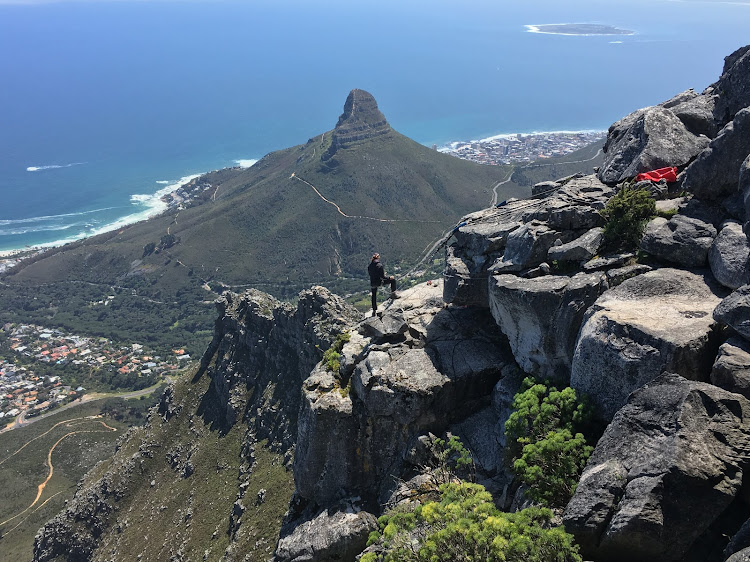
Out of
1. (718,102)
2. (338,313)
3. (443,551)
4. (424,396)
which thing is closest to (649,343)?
(443,551)

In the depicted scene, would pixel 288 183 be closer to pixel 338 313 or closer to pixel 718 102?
pixel 338 313

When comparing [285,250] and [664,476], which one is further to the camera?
[285,250]

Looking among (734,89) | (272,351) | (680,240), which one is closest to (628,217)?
(680,240)

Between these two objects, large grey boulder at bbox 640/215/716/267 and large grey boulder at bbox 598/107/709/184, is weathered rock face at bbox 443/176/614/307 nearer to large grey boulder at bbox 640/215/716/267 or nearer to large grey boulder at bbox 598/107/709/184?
large grey boulder at bbox 598/107/709/184

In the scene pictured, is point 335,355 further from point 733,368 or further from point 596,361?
point 733,368

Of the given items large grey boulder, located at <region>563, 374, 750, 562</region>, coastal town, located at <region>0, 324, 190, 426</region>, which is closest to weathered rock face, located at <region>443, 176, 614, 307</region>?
large grey boulder, located at <region>563, 374, 750, 562</region>

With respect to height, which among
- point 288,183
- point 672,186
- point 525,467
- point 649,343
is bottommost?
point 525,467

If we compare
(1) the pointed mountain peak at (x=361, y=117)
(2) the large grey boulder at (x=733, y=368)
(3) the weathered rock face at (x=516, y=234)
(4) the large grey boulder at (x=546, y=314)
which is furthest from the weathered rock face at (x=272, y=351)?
(1) the pointed mountain peak at (x=361, y=117)
